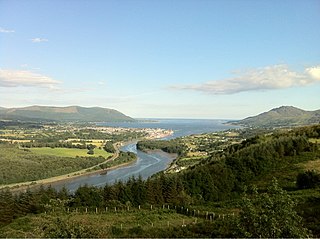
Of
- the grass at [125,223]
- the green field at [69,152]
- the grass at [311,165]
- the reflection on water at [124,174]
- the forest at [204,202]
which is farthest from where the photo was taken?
the green field at [69,152]

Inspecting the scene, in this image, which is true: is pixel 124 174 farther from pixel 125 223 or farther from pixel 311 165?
pixel 125 223

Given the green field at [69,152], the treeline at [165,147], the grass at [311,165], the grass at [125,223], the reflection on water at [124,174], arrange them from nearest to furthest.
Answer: the grass at [125,223]
the grass at [311,165]
the reflection on water at [124,174]
the green field at [69,152]
the treeline at [165,147]

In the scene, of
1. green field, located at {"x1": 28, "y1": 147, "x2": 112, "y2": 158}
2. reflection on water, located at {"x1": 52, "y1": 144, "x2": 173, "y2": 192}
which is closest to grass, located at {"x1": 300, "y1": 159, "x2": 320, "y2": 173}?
reflection on water, located at {"x1": 52, "y1": 144, "x2": 173, "y2": 192}

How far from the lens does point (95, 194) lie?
106 feet

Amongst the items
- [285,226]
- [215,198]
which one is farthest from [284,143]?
[285,226]

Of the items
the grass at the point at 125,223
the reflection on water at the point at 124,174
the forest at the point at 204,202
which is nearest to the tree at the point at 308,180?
the forest at the point at 204,202

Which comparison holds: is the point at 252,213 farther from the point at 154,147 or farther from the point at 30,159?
the point at 154,147

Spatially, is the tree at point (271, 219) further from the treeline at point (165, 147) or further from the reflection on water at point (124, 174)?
the treeline at point (165, 147)

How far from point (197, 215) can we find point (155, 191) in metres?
11.4

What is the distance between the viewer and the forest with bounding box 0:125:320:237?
26.3 feet

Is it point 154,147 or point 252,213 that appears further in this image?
point 154,147

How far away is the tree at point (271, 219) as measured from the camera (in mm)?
7516

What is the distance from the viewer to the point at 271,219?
24.7ft

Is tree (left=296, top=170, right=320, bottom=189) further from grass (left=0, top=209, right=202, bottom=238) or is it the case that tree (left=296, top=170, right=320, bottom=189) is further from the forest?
grass (left=0, top=209, right=202, bottom=238)
